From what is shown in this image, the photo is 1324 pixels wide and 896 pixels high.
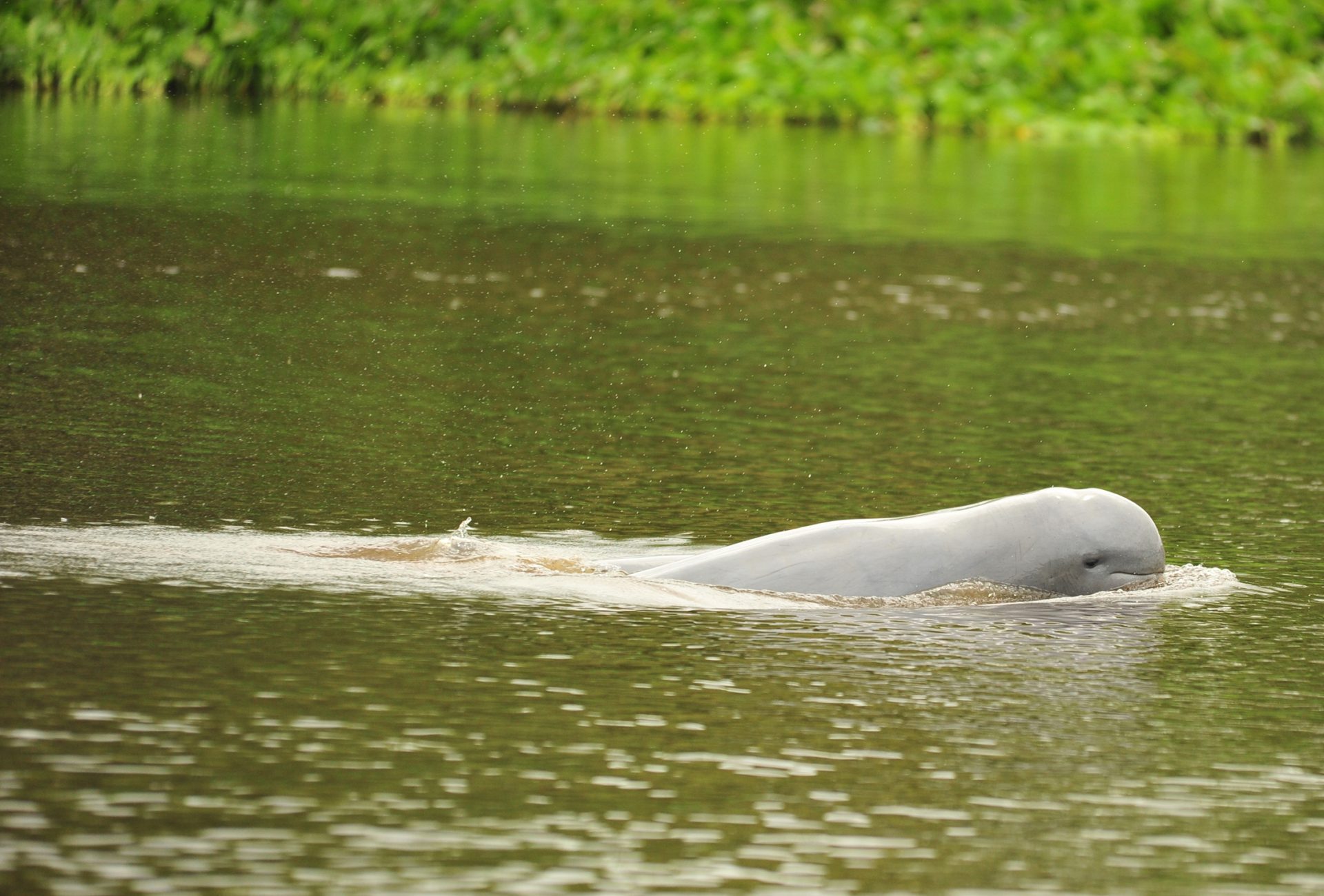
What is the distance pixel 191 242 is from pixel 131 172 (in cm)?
546

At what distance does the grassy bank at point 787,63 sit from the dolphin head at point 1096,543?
3407 centimetres

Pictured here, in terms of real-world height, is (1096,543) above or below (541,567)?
above

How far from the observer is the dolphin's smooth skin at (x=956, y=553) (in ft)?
30.4

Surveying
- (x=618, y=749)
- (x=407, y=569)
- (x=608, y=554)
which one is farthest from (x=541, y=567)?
(x=618, y=749)

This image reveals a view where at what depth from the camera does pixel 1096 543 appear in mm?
9453

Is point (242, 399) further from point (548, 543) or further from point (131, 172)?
point (131, 172)

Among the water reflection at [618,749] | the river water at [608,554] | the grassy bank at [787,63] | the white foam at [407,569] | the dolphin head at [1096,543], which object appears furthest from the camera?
the grassy bank at [787,63]

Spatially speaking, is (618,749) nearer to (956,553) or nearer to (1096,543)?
(956,553)

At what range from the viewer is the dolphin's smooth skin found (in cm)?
926

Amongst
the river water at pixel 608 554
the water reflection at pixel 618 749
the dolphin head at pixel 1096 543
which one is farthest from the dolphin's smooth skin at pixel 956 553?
the water reflection at pixel 618 749

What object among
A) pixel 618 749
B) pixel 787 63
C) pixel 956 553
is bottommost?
pixel 618 749

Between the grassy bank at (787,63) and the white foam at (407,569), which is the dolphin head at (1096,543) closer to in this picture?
the white foam at (407,569)

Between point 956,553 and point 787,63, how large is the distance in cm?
3541

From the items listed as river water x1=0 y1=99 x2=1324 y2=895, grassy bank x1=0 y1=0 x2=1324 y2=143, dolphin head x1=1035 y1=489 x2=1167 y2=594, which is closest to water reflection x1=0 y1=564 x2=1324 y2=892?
river water x1=0 y1=99 x2=1324 y2=895
